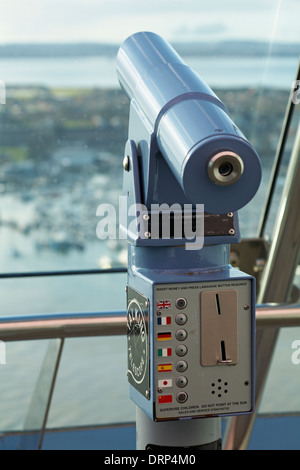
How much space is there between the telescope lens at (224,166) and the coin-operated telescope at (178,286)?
0.18ft

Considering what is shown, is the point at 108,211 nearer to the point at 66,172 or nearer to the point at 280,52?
the point at 66,172

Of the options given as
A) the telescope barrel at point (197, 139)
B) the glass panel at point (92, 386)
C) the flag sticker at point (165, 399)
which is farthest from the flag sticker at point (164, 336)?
the glass panel at point (92, 386)

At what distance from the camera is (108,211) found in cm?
399

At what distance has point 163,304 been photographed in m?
1.46

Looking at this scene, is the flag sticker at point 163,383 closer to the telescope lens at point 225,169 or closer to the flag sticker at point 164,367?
the flag sticker at point 164,367

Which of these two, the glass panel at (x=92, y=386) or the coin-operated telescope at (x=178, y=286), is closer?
the coin-operated telescope at (x=178, y=286)

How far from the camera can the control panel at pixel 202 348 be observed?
4.80 feet

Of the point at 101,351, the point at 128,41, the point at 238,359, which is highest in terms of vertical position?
the point at 128,41

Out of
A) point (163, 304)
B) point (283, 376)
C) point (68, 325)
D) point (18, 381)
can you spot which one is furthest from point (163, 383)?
point (283, 376)

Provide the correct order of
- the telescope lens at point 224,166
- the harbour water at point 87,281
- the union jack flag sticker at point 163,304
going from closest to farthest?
the telescope lens at point 224,166
the union jack flag sticker at point 163,304
the harbour water at point 87,281

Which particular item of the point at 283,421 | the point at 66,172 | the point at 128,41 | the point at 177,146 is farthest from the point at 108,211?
the point at 177,146

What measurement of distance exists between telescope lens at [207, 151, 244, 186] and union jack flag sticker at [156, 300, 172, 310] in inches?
10.2

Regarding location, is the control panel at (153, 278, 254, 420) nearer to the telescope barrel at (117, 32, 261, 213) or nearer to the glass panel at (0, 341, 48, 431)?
the telescope barrel at (117, 32, 261, 213)
